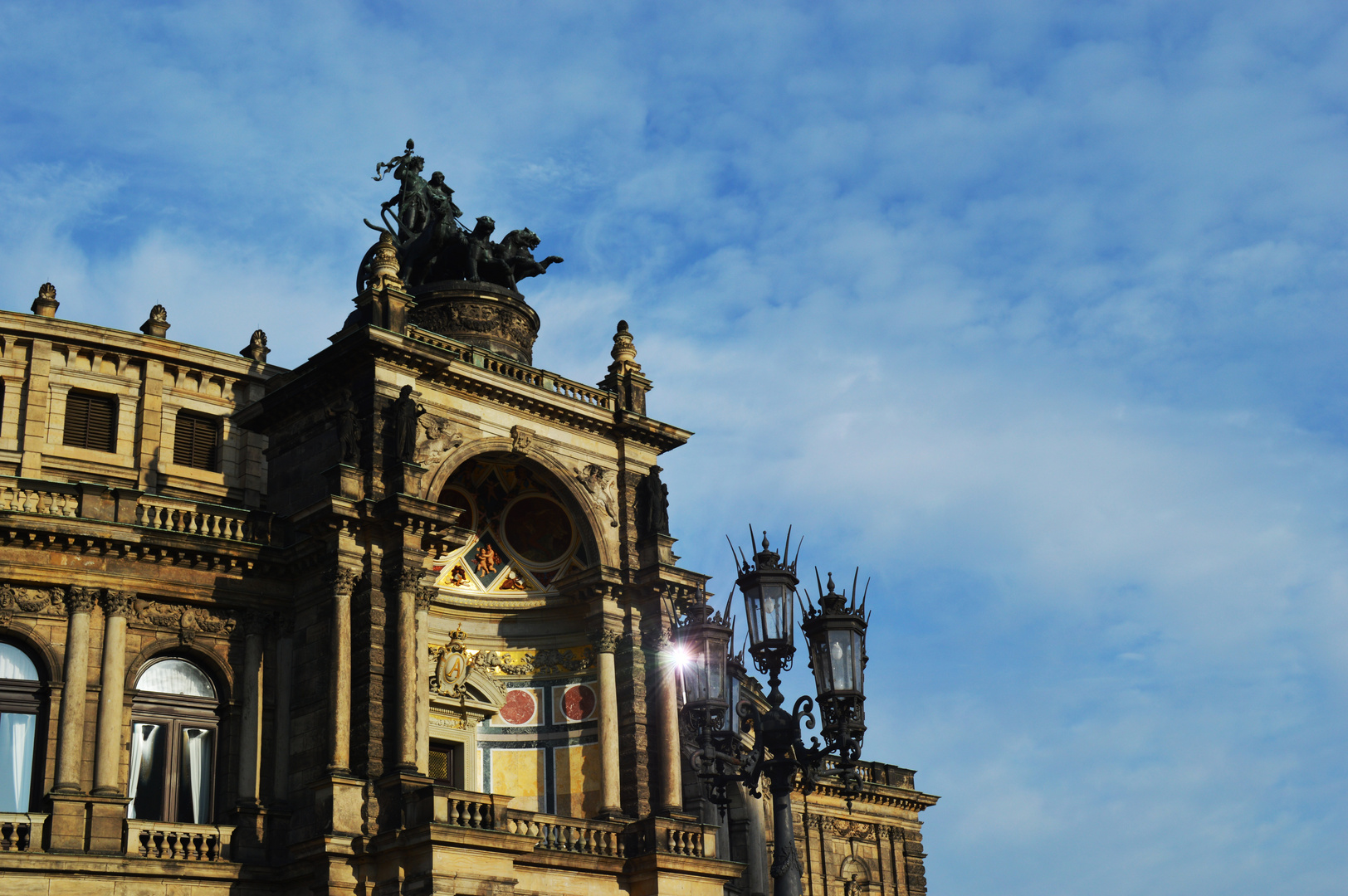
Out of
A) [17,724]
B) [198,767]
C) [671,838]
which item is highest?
[17,724]

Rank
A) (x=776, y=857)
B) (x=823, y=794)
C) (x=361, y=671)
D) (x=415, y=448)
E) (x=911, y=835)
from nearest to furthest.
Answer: (x=776, y=857)
(x=361, y=671)
(x=415, y=448)
(x=823, y=794)
(x=911, y=835)

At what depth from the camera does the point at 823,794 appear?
5419 cm

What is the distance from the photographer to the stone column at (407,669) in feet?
94.6

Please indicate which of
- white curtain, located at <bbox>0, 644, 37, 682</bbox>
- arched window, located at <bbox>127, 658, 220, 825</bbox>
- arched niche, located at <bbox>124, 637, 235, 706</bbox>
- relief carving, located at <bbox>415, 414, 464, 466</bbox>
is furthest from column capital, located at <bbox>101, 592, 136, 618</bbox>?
relief carving, located at <bbox>415, 414, 464, 466</bbox>

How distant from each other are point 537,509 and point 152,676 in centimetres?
983

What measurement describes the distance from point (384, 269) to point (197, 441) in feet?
29.3

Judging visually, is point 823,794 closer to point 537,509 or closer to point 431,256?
point 537,509

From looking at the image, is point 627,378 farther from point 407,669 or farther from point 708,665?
point 708,665

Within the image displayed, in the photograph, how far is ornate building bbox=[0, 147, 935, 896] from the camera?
93.5 feet

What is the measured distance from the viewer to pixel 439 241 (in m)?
37.8

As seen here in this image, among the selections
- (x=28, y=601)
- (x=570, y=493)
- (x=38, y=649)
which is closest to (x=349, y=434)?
(x=570, y=493)

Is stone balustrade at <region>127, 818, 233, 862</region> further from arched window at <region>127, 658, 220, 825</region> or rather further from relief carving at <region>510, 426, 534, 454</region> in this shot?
relief carving at <region>510, 426, 534, 454</region>

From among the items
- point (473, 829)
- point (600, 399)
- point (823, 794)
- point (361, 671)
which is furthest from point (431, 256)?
point (823, 794)

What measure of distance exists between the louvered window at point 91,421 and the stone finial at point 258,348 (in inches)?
172
